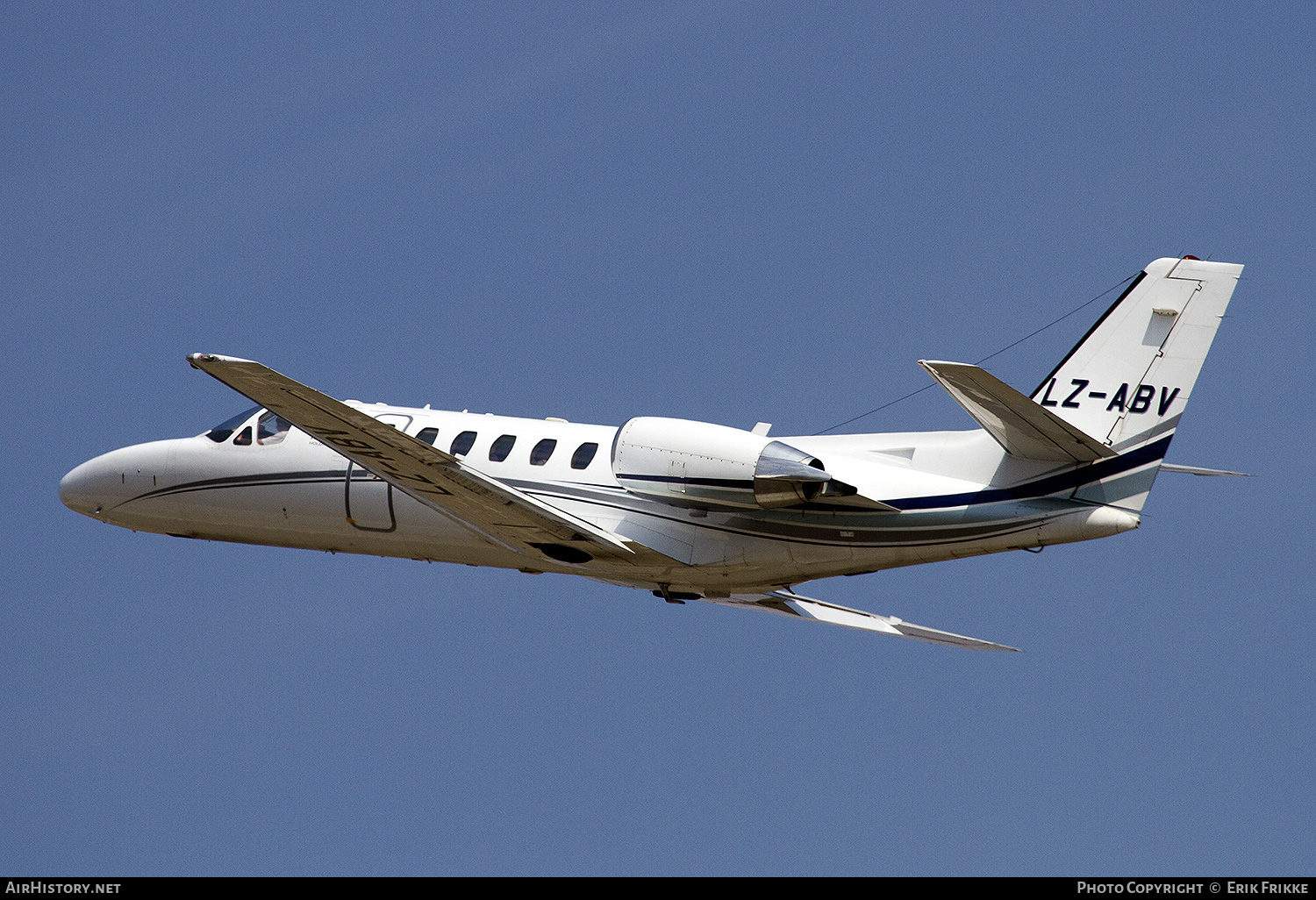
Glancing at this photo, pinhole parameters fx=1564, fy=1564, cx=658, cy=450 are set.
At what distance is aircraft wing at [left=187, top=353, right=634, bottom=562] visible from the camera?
1944 cm

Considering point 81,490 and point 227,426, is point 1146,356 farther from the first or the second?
point 81,490

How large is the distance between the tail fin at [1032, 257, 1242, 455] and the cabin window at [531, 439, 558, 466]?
7125 mm

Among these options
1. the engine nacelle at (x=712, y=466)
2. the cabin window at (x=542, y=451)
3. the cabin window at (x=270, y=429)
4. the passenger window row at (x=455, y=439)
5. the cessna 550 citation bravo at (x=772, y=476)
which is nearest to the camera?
the cessna 550 citation bravo at (x=772, y=476)

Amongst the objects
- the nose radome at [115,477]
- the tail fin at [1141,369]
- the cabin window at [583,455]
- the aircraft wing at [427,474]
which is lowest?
the aircraft wing at [427,474]

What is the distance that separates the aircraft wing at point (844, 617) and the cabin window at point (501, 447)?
13.6ft

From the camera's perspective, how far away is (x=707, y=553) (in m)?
21.5

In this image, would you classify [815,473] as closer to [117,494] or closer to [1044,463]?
[1044,463]

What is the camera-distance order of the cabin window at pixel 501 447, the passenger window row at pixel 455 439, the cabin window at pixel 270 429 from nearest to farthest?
the passenger window row at pixel 455 439 < the cabin window at pixel 501 447 < the cabin window at pixel 270 429

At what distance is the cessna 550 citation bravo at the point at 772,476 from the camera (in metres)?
19.6

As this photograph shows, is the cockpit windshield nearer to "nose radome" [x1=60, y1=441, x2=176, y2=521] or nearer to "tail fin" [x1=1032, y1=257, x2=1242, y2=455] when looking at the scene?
"nose radome" [x1=60, y1=441, x2=176, y2=521]

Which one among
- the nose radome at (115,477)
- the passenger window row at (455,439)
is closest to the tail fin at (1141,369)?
the passenger window row at (455,439)

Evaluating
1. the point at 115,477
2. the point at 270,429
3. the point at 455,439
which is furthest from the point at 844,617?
the point at 115,477

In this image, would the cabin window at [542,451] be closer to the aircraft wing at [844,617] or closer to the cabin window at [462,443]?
the cabin window at [462,443]

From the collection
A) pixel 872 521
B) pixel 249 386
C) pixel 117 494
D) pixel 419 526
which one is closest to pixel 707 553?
pixel 872 521
